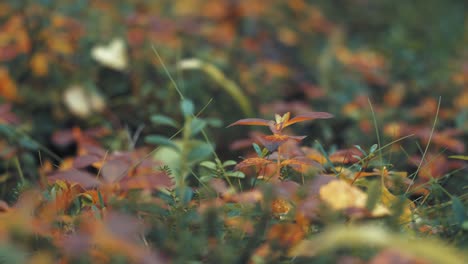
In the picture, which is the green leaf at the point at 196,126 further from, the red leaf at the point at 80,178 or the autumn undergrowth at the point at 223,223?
the red leaf at the point at 80,178

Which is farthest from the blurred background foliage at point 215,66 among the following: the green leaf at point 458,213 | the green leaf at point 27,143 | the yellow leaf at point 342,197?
the green leaf at point 458,213

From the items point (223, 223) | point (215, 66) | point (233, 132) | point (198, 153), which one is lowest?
point (233, 132)

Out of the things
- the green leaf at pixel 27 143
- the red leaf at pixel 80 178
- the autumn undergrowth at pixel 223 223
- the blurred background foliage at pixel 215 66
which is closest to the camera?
the autumn undergrowth at pixel 223 223

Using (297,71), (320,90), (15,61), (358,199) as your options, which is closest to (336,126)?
(320,90)

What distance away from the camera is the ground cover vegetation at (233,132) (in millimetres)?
768

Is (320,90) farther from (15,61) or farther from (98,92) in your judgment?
(15,61)

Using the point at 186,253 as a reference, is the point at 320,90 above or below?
below

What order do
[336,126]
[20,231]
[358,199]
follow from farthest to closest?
[336,126]
[358,199]
[20,231]

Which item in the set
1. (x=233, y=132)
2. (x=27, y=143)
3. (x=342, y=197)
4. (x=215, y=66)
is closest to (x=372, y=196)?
(x=342, y=197)

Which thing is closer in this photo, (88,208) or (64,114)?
(88,208)

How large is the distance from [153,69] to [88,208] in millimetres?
1476

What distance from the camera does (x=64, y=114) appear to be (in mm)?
2156

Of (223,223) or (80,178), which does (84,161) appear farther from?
(223,223)

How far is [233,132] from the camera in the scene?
232cm
